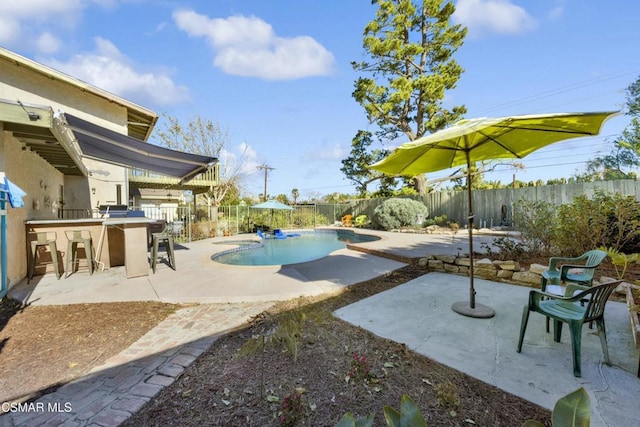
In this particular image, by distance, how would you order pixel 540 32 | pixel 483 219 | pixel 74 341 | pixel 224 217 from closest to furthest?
pixel 74 341 < pixel 540 32 < pixel 483 219 < pixel 224 217

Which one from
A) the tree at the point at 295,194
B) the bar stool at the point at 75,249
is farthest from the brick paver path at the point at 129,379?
the tree at the point at 295,194

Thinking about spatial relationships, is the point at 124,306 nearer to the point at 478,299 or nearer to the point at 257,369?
the point at 257,369

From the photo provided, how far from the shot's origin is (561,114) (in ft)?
9.33

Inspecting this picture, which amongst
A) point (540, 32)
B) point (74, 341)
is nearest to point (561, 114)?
point (74, 341)

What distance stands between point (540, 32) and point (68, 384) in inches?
667

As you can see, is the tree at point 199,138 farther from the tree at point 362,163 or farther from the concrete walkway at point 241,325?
the concrete walkway at point 241,325

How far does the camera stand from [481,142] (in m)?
3.91

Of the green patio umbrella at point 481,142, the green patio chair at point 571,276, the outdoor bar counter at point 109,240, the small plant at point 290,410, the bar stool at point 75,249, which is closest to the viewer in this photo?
the small plant at point 290,410

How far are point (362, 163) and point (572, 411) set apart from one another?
21077 mm

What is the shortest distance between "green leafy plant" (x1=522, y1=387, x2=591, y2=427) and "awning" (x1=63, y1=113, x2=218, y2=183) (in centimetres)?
716

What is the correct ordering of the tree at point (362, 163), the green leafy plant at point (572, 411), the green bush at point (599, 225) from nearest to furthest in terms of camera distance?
the green leafy plant at point (572, 411) → the green bush at point (599, 225) → the tree at point (362, 163)

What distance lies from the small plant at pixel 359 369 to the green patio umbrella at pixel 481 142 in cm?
201

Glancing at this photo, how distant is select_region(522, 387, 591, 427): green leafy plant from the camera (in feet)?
3.31

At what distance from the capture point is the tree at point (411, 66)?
16.8m
